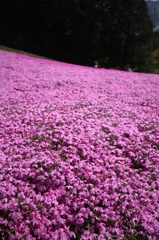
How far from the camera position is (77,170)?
412cm

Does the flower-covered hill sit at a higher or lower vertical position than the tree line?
lower

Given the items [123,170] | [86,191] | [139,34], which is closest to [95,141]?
[123,170]

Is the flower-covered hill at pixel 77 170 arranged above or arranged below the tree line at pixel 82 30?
below

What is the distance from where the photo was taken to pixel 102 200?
355cm

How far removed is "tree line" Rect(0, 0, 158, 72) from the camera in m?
26.9

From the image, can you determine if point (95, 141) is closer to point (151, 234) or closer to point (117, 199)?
point (117, 199)

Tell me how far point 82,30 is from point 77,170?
27.0m

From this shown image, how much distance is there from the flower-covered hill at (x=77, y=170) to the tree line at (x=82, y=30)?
23365 millimetres

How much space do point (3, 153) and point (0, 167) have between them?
55 cm

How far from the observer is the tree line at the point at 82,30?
1061 inches

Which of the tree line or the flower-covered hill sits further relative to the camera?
the tree line

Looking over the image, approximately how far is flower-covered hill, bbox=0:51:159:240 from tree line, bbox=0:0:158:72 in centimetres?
2336

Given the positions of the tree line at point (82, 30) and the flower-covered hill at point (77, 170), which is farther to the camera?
the tree line at point (82, 30)

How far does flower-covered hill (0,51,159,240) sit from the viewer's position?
3.18m
